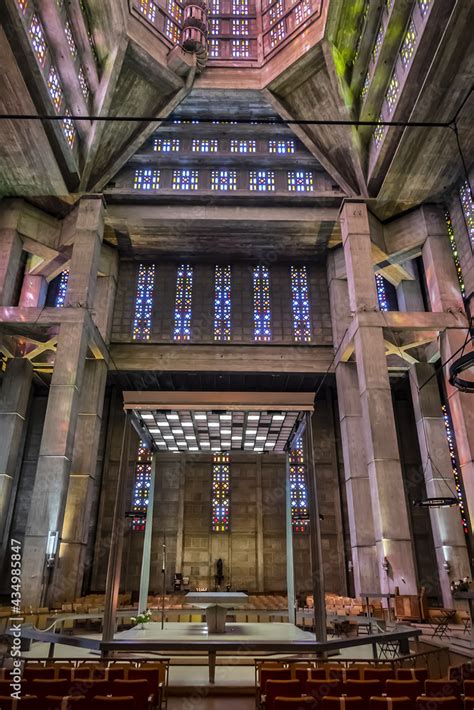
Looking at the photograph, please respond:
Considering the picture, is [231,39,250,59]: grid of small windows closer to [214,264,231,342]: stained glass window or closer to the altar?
[214,264,231,342]: stained glass window

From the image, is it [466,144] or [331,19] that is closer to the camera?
[466,144]

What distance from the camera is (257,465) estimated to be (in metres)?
26.6

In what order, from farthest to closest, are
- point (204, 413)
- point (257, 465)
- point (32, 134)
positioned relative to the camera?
1. point (257, 465)
2. point (32, 134)
3. point (204, 413)

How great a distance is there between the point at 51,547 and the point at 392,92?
1994cm

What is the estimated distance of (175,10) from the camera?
2231cm

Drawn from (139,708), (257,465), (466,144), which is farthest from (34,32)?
(257,465)

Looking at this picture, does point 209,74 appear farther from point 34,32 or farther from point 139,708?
point 139,708

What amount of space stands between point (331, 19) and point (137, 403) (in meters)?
17.4

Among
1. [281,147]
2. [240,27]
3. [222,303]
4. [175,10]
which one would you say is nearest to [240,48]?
[240,27]

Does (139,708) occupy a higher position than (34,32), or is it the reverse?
(34,32)

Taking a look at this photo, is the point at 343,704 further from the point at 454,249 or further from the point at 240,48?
the point at 240,48

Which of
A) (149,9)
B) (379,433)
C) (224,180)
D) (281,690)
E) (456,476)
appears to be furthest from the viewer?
(224,180)

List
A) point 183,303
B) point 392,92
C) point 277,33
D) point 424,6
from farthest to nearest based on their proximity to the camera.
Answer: point 183,303
point 277,33
point 392,92
point 424,6

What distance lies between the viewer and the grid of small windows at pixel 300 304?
78.6ft
